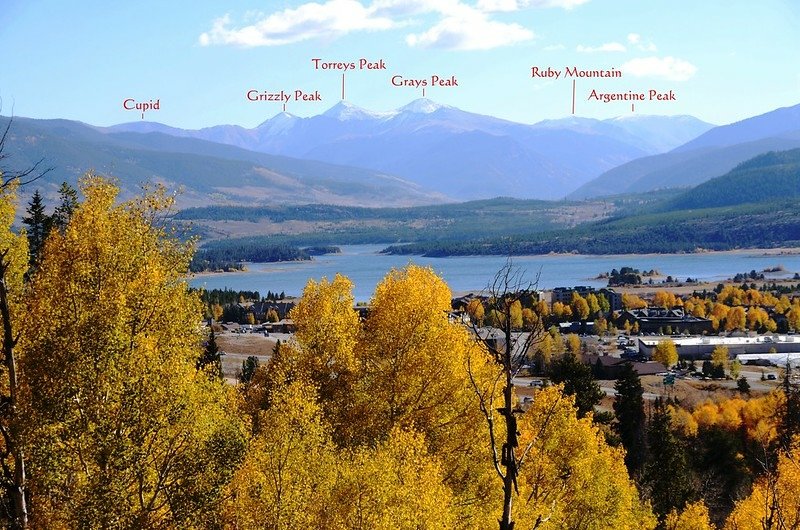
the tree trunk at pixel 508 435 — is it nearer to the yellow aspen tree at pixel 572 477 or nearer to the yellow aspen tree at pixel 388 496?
the yellow aspen tree at pixel 388 496

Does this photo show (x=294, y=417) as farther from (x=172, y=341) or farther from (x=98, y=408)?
(x=98, y=408)

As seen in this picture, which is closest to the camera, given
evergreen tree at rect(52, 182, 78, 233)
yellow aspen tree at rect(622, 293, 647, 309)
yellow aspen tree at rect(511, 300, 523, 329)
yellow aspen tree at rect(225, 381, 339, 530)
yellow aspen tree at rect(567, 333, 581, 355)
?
yellow aspen tree at rect(511, 300, 523, 329)

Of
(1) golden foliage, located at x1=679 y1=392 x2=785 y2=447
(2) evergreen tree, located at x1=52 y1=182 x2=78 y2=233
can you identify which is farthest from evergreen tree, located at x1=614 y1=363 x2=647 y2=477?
(2) evergreen tree, located at x1=52 y1=182 x2=78 y2=233

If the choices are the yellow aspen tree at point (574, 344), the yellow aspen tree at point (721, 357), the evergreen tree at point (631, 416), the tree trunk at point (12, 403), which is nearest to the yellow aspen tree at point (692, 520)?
the evergreen tree at point (631, 416)

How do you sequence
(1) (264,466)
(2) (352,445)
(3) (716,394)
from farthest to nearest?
1. (3) (716,394)
2. (2) (352,445)
3. (1) (264,466)

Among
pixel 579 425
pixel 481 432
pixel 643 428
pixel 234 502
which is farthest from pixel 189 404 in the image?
pixel 643 428

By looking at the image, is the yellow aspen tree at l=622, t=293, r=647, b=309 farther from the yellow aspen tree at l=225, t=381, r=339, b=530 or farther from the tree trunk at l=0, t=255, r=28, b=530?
the tree trunk at l=0, t=255, r=28, b=530

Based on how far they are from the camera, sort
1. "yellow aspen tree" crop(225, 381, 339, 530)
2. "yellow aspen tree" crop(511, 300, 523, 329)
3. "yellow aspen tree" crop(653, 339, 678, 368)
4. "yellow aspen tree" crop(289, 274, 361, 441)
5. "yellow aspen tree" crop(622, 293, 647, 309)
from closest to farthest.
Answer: "yellow aspen tree" crop(511, 300, 523, 329)
"yellow aspen tree" crop(225, 381, 339, 530)
"yellow aspen tree" crop(289, 274, 361, 441)
"yellow aspen tree" crop(653, 339, 678, 368)
"yellow aspen tree" crop(622, 293, 647, 309)
